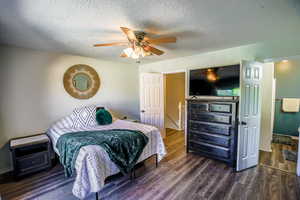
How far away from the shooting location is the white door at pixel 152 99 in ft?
13.1

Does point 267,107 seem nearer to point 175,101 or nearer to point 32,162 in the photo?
point 175,101

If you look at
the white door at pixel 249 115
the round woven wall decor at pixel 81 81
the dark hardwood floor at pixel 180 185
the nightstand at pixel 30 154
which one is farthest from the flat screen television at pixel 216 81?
the nightstand at pixel 30 154

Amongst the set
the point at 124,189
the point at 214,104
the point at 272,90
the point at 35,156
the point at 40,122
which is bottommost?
the point at 124,189

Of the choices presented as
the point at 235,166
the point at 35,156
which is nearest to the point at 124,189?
the point at 35,156

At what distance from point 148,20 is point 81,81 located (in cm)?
245

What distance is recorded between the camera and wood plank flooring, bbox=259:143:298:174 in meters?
2.58

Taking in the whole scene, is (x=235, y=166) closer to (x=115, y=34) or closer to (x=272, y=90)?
(x=272, y=90)

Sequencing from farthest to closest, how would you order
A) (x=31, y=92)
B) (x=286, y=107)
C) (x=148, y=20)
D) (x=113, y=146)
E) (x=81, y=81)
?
(x=286, y=107) < (x=81, y=81) < (x=31, y=92) < (x=113, y=146) < (x=148, y=20)

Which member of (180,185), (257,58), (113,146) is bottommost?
(180,185)

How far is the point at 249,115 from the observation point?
2518mm

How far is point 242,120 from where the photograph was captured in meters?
2.43

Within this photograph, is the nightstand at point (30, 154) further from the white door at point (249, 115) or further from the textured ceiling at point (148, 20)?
the white door at point (249, 115)

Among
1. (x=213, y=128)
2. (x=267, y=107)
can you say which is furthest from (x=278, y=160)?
(x=213, y=128)

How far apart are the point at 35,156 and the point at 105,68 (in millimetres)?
2500
